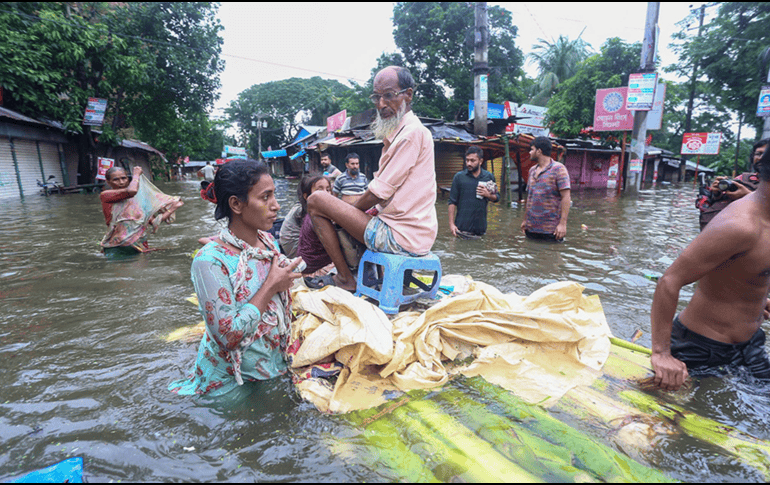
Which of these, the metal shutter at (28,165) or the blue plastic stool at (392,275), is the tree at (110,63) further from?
the blue plastic stool at (392,275)

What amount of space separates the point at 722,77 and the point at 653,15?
10.7m

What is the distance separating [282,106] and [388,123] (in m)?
51.8

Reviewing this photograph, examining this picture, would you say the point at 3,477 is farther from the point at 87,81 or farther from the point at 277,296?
the point at 87,81

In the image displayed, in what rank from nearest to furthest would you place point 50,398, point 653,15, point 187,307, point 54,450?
1. point 54,450
2. point 50,398
3. point 187,307
4. point 653,15

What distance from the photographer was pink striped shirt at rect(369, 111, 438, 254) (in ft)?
8.90

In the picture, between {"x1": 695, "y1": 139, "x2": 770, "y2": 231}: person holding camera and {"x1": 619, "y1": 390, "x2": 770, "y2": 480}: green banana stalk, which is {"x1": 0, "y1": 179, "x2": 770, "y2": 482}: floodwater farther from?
{"x1": 695, "y1": 139, "x2": 770, "y2": 231}: person holding camera

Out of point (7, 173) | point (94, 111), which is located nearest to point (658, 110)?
point (94, 111)

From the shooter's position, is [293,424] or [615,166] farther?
[615,166]

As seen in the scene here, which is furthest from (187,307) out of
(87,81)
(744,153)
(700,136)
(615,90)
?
(744,153)

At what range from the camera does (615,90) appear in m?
17.2

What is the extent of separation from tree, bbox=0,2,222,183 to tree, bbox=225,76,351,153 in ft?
89.5

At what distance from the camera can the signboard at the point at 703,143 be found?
75.3 ft

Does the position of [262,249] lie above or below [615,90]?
below

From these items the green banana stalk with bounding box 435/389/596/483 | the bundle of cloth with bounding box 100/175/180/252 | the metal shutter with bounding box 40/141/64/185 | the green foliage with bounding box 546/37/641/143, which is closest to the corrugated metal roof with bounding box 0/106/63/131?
the metal shutter with bounding box 40/141/64/185
